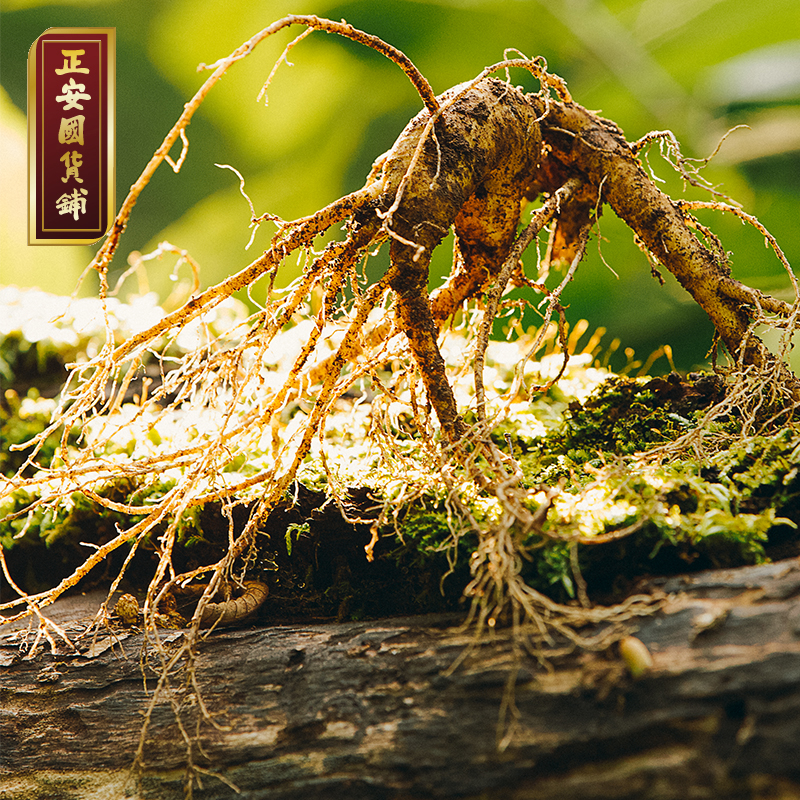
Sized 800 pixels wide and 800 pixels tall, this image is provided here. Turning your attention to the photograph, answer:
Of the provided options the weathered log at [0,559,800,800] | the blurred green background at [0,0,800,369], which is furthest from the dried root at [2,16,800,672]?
the blurred green background at [0,0,800,369]

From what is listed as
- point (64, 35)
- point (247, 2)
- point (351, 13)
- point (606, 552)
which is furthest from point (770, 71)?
point (64, 35)

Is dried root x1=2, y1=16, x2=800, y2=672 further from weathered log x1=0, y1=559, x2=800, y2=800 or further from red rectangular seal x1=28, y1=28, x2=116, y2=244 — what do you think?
red rectangular seal x1=28, y1=28, x2=116, y2=244

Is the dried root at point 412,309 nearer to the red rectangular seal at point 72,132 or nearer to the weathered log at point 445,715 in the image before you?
the weathered log at point 445,715

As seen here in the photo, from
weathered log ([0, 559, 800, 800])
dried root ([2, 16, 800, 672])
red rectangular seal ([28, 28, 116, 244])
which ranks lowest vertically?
weathered log ([0, 559, 800, 800])

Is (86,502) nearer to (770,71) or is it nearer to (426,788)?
(426,788)

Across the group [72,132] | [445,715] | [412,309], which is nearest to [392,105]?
[72,132]
